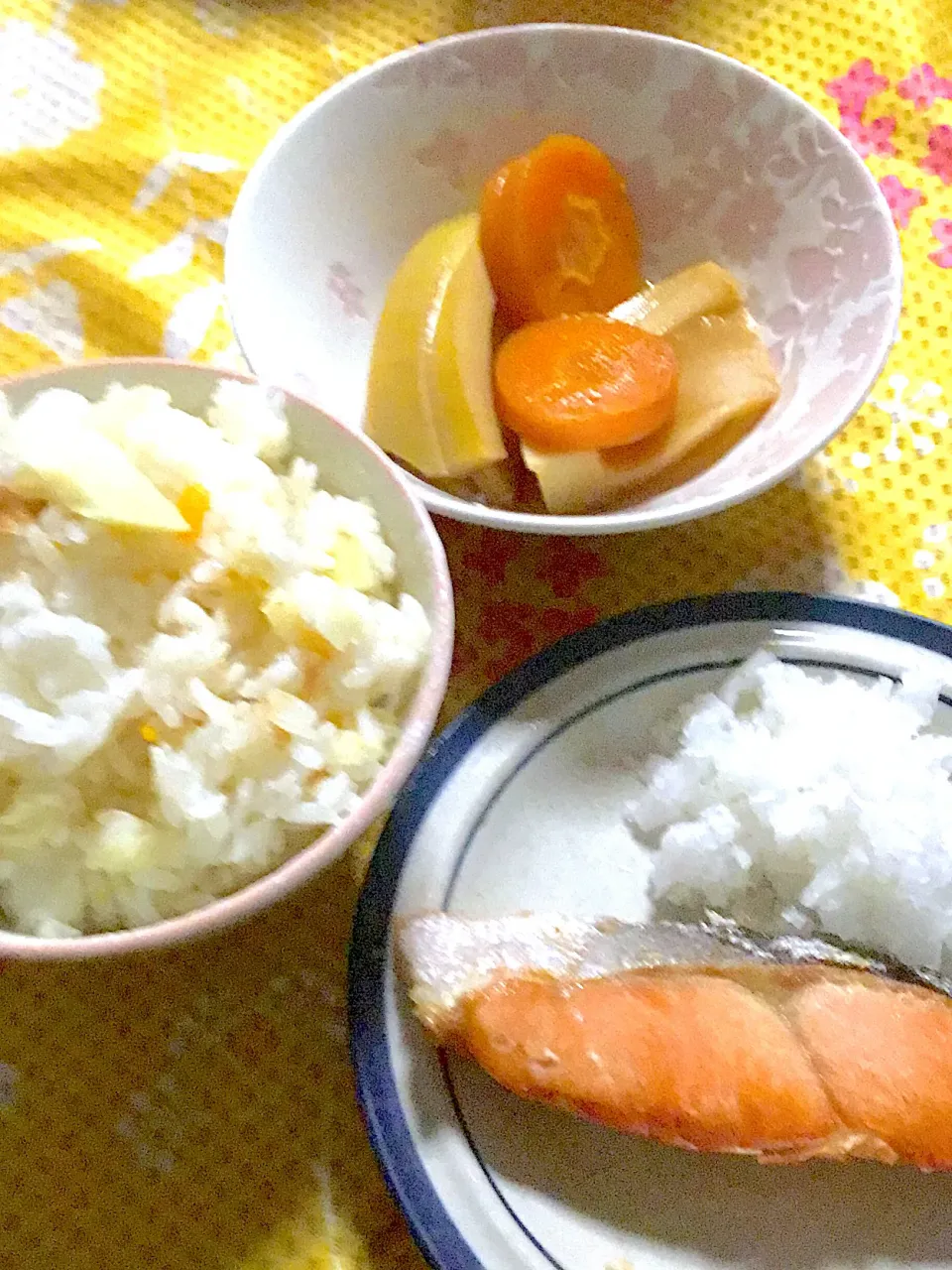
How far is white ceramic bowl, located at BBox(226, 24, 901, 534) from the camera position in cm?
90

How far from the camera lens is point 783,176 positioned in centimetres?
97

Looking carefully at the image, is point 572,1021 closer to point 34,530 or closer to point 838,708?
point 838,708

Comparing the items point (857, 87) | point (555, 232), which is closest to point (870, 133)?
point (857, 87)

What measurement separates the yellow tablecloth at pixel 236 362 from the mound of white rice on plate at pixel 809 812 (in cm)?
13

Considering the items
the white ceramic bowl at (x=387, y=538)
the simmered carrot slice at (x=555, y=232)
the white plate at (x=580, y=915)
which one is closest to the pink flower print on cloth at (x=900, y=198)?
the simmered carrot slice at (x=555, y=232)

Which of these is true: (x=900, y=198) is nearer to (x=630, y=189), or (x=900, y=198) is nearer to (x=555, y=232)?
(x=630, y=189)

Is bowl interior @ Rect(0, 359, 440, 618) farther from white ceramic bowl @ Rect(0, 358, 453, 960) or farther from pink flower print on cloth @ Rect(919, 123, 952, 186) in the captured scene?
pink flower print on cloth @ Rect(919, 123, 952, 186)

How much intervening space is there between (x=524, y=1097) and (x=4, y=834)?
1.14 ft

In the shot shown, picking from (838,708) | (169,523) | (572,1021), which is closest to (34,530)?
(169,523)

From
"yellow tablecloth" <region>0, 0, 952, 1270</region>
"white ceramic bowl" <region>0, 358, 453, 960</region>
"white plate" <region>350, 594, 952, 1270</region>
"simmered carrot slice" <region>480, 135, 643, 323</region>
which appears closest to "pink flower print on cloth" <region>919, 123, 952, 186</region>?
"yellow tablecloth" <region>0, 0, 952, 1270</region>

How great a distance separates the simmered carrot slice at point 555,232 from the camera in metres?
0.94

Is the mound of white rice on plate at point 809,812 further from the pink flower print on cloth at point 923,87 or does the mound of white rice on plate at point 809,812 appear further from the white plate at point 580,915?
the pink flower print on cloth at point 923,87

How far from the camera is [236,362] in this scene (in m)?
1.00

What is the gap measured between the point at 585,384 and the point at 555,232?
163 mm
